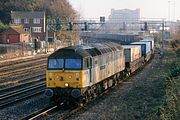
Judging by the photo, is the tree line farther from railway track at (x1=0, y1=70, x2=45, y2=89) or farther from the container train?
the container train

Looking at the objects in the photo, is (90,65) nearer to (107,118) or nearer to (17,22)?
(107,118)

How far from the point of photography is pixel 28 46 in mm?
68750

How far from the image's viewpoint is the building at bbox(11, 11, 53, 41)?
86.6m

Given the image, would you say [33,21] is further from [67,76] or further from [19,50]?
[67,76]

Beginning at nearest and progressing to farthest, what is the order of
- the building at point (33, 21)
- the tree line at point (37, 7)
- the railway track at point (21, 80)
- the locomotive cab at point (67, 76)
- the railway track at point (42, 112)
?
the railway track at point (42, 112), the locomotive cab at point (67, 76), the railway track at point (21, 80), the building at point (33, 21), the tree line at point (37, 7)

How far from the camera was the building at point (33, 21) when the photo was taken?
86625 millimetres

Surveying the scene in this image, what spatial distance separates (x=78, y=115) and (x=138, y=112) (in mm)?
2802

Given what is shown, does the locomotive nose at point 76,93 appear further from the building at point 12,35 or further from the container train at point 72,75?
the building at point 12,35

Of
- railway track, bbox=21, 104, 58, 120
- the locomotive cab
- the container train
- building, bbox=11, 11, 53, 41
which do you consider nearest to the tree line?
building, bbox=11, 11, 53, 41

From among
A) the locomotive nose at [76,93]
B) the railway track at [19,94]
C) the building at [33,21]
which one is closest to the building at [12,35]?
the building at [33,21]

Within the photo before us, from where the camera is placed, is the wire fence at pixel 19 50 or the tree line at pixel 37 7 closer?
the wire fence at pixel 19 50

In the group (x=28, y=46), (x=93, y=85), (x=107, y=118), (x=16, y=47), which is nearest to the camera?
(x=107, y=118)

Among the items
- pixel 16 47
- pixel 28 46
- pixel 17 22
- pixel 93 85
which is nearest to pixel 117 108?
pixel 93 85

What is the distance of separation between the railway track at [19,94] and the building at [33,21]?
59.7 metres
